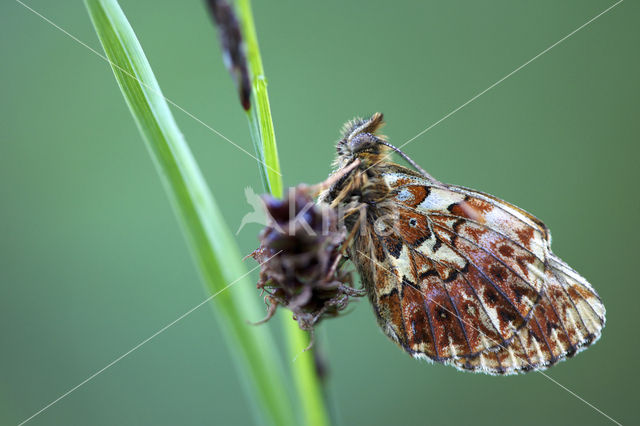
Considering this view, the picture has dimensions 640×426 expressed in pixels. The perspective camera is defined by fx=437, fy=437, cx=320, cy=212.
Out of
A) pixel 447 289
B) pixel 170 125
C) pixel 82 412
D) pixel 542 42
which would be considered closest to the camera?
pixel 170 125

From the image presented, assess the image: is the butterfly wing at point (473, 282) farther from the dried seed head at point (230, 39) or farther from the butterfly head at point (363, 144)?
the dried seed head at point (230, 39)

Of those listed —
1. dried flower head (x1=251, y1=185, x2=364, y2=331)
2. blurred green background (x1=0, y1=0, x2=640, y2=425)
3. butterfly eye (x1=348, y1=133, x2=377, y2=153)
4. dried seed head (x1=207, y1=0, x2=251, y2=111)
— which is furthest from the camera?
blurred green background (x1=0, y1=0, x2=640, y2=425)

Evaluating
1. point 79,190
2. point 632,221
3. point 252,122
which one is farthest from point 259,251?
point 632,221

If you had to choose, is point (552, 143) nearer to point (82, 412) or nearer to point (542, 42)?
point (542, 42)

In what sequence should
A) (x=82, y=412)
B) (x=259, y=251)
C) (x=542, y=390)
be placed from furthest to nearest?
(x=542, y=390)
(x=82, y=412)
(x=259, y=251)

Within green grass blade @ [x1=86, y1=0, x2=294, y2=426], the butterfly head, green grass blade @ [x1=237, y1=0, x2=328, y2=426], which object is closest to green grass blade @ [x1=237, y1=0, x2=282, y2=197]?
green grass blade @ [x1=237, y1=0, x2=328, y2=426]

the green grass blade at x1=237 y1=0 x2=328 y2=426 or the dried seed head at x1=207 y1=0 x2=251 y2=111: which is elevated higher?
the dried seed head at x1=207 y1=0 x2=251 y2=111

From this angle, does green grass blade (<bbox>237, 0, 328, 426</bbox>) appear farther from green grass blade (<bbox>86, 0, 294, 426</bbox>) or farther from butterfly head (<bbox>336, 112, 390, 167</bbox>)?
butterfly head (<bbox>336, 112, 390, 167</bbox>)
